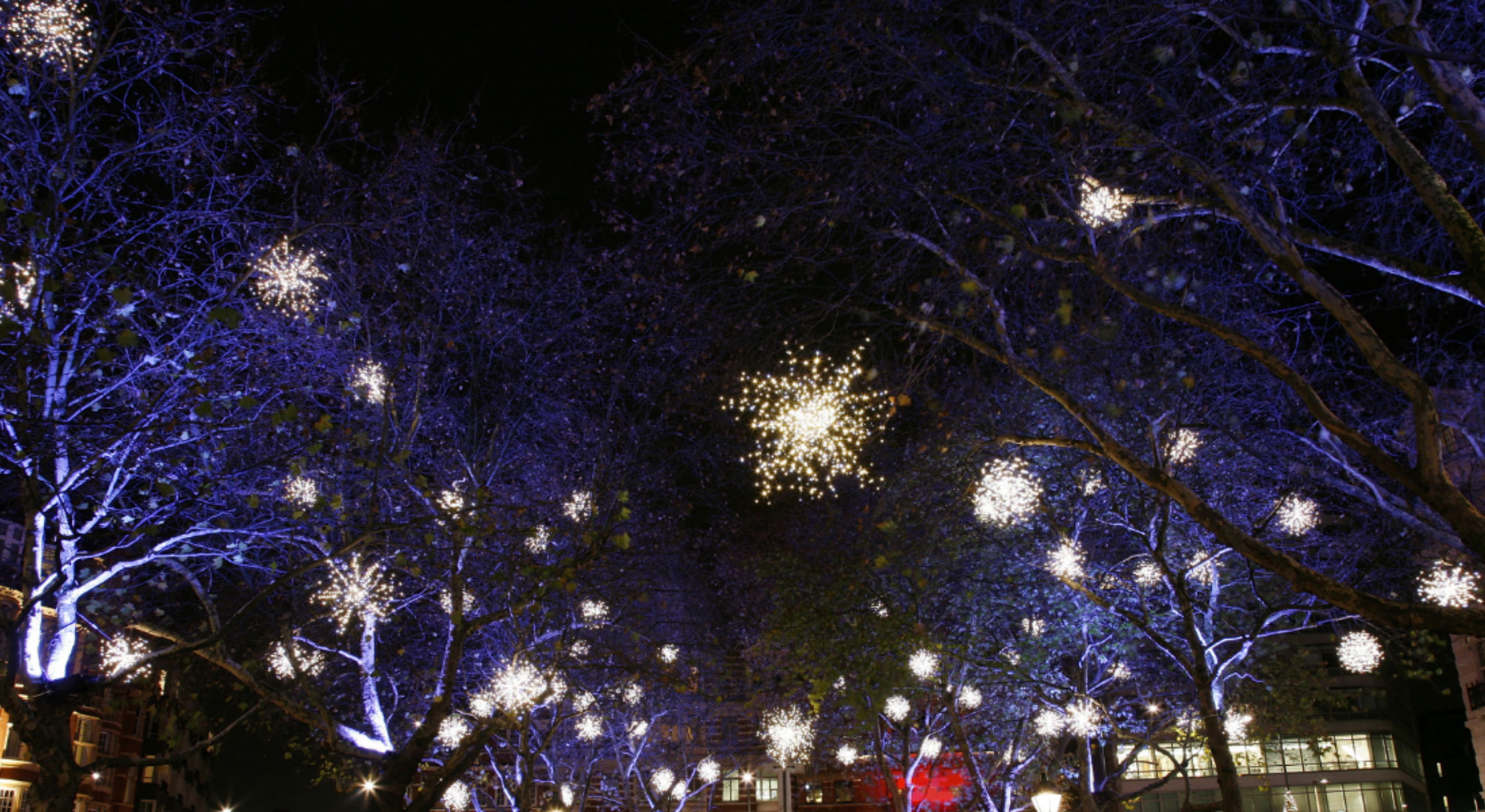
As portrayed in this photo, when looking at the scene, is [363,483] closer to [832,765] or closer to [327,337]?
[327,337]

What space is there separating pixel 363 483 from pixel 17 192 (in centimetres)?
519

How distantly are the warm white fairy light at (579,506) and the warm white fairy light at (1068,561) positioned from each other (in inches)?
276

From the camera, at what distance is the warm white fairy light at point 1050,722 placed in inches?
779

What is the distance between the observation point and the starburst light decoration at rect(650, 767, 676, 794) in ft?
104

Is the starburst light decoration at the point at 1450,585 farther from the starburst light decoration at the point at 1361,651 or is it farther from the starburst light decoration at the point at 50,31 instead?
the starburst light decoration at the point at 50,31

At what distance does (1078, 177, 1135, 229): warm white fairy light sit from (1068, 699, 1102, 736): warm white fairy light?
10.9 metres

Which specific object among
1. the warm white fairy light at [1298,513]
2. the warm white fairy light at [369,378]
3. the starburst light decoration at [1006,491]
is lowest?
the warm white fairy light at [1298,513]

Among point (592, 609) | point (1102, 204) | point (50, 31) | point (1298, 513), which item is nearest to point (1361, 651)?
point (1298, 513)

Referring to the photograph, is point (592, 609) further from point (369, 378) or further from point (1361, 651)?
point (1361, 651)

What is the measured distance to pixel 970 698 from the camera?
2355 cm

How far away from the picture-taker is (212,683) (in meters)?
16.7

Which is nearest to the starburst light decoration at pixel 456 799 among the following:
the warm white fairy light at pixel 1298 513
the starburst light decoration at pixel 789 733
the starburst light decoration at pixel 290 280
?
the starburst light decoration at pixel 789 733

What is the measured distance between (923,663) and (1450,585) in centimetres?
879

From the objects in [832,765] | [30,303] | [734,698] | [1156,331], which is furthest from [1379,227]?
[832,765]
